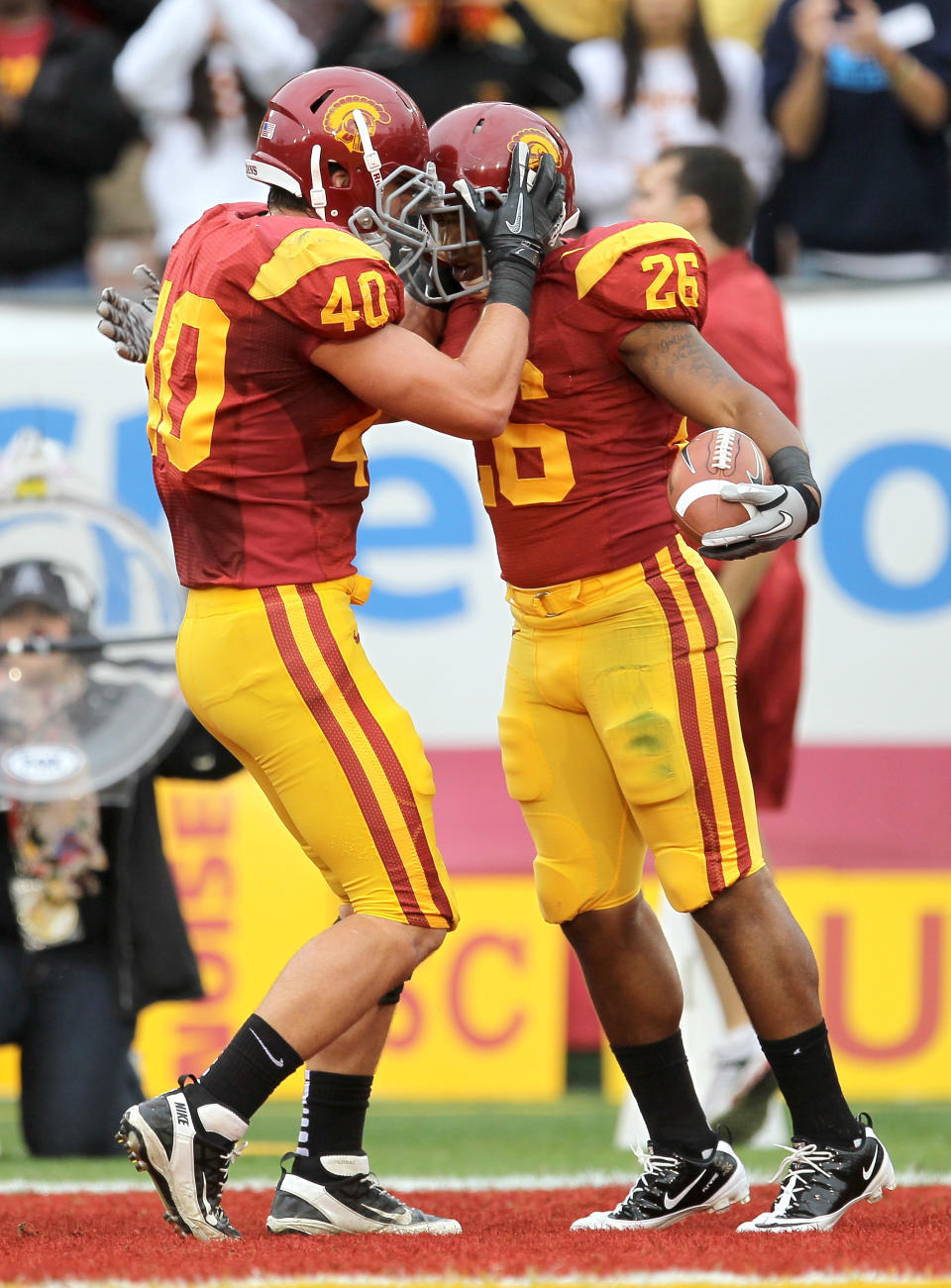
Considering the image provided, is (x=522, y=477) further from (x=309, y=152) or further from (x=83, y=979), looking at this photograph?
(x=83, y=979)

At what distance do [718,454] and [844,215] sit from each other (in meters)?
4.39

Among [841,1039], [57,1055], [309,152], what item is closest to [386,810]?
[309,152]

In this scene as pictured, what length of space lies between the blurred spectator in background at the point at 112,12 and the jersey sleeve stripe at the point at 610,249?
4930mm

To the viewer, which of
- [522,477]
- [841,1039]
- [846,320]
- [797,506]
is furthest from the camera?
[846,320]

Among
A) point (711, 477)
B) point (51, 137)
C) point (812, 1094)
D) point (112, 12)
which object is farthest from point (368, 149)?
point (112, 12)

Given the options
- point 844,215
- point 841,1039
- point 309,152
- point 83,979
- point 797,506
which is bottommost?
point 841,1039

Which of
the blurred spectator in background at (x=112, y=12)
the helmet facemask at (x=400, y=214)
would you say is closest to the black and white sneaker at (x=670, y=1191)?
the helmet facemask at (x=400, y=214)

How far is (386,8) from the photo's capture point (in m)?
7.64

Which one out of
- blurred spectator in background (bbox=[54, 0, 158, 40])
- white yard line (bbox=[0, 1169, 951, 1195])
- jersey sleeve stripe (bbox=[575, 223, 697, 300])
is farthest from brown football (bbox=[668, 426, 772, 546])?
blurred spectator in background (bbox=[54, 0, 158, 40])

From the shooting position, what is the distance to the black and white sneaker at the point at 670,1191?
3545 millimetres

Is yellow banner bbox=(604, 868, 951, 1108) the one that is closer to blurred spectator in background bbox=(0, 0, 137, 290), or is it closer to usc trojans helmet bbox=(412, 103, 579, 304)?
usc trojans helmet bbox=(412, 103, 579, 304)

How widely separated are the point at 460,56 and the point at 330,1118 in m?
4.86

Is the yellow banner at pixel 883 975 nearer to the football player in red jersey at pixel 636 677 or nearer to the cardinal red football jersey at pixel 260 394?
the football player in red jersey at pixel 636 677

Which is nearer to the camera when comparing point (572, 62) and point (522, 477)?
point (522, 477)
